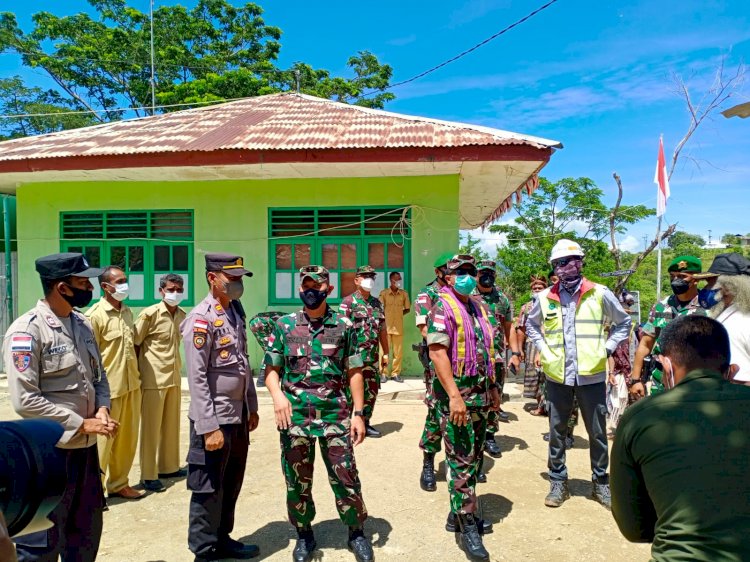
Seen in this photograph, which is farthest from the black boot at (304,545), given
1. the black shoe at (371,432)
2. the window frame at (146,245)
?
the window frame at (146,245)

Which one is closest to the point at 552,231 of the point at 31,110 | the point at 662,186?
the point at 662,186

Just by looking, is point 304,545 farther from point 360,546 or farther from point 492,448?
point 492,448

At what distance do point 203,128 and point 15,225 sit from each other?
384cm

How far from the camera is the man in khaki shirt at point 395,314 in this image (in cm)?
802

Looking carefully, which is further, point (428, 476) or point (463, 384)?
point (428, 476)

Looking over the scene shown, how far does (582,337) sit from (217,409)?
2.67 meters

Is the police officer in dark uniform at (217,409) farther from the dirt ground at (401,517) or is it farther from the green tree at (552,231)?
the green tree at (552,231)

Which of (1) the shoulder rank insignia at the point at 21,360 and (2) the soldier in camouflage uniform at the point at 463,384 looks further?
(2) the soldier in camouflage uniform at the point at 463,384

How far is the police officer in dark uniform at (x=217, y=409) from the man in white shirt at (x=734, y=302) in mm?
3017

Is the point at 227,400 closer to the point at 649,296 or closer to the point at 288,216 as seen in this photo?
the point at 288,216

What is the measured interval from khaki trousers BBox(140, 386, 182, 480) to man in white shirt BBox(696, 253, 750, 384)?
4.18 meters

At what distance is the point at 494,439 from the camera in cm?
547

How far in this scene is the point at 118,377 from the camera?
165 inches

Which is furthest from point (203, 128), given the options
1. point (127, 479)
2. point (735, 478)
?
point (735, 478)
